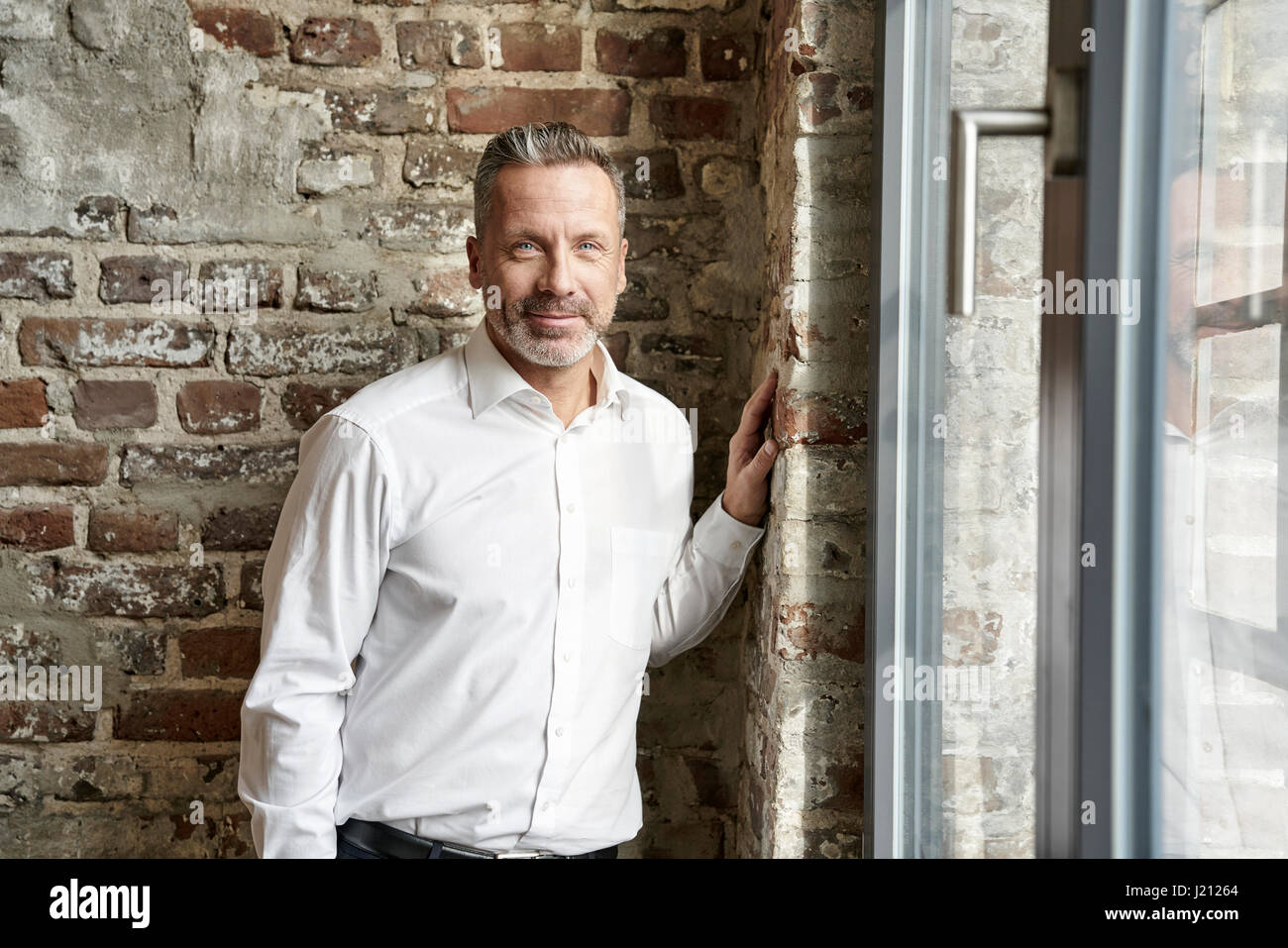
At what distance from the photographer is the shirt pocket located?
127cm

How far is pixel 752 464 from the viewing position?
1.29 metres

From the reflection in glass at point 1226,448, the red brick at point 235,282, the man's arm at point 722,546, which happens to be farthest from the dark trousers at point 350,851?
the reflection in glass at point 1226,448

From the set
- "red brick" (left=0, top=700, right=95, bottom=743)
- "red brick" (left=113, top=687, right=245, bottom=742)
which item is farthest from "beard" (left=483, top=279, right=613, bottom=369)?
"red brick" (left=0, top=700, right=95, bottom=743)

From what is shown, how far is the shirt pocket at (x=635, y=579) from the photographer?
50.1 inches

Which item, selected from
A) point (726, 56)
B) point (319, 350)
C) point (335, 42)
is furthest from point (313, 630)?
point (726, 56)

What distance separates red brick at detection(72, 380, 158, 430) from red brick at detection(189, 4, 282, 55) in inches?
22.9

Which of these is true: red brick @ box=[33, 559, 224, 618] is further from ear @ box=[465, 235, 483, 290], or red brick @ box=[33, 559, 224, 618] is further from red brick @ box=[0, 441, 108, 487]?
ear @ box=[465, 235, 483, 290]

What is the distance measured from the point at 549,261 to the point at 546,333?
0.33ft

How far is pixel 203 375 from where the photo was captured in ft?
4.77

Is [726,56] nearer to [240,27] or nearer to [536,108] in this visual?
[536,108]

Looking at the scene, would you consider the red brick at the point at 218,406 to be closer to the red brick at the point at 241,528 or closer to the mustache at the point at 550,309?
the red brick at the point at 241,528

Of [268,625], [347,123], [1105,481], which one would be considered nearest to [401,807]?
[268,625]
